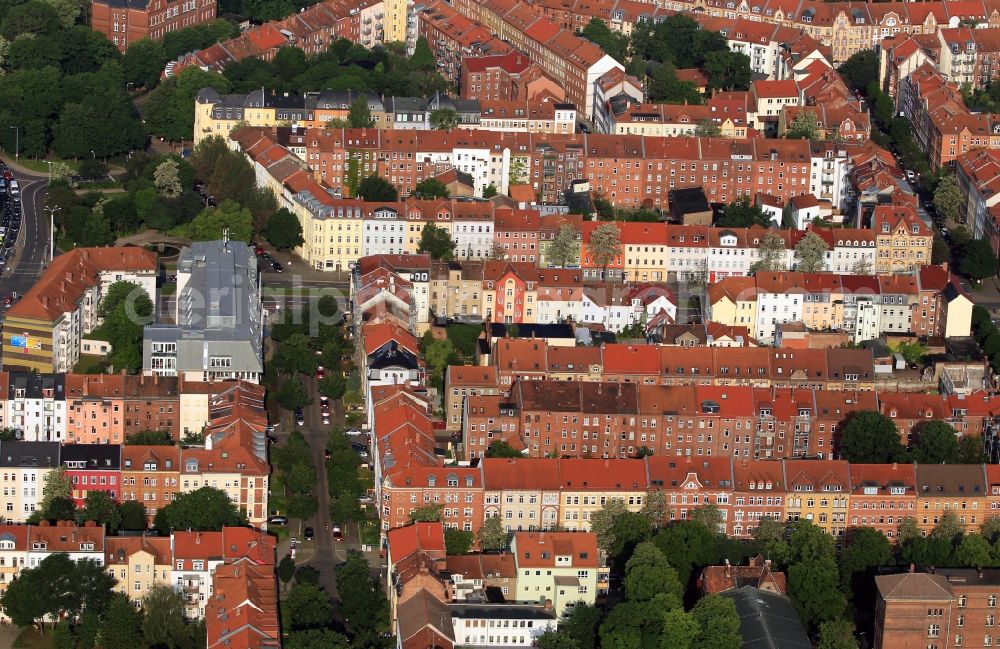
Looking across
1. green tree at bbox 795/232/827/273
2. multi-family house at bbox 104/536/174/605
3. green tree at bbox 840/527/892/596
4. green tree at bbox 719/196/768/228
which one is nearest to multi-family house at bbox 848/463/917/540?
green tree at bbox 840/527/892/596

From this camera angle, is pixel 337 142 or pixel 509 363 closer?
pixel 509 363

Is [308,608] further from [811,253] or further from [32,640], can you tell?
[811,253]

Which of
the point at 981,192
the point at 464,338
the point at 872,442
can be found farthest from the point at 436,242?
the point at 981,192

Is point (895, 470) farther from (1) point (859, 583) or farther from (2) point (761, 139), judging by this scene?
(2) point (761, 139)

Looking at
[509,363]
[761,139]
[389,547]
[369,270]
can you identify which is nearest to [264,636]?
[389,547]

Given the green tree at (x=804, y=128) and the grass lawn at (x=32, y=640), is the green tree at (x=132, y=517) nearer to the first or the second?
the grass lawn at (x=32, y=640)

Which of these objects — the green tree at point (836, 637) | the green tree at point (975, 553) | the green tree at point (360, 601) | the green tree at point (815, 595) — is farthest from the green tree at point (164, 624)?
the green tree at point (975, 553)
